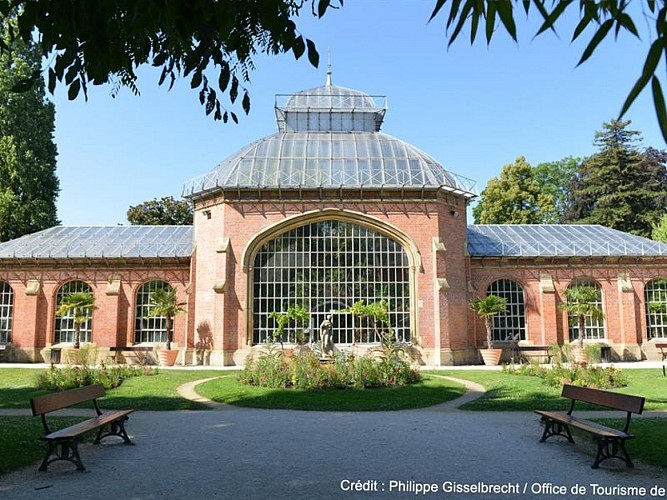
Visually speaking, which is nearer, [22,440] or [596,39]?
[596,39]

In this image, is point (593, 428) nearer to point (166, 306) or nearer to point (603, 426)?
point (603, 426)

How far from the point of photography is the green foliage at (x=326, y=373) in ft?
50.7

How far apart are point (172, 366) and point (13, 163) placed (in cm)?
1931

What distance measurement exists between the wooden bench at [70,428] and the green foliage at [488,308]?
1798 centimetres

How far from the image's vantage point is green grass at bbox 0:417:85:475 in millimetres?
7584

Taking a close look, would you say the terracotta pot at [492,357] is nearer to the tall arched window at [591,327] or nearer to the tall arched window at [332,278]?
the tall arched window at [332,278]

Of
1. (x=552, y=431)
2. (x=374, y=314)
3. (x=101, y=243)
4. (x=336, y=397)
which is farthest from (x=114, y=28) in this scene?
(x=101, y=243)

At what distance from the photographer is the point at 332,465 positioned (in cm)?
743

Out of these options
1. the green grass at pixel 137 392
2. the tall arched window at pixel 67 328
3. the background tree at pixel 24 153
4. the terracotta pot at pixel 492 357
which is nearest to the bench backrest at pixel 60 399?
the green grass at pixel 137 392

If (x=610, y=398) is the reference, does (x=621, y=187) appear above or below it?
above

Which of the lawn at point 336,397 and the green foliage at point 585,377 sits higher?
the green foliage at point 585,377

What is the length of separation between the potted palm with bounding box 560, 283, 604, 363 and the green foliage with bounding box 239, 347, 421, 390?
12.0m

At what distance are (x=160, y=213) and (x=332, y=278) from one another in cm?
2937

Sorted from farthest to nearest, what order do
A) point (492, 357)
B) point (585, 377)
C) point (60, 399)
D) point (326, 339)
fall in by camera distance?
point (492, 357) → point (326, 339) → point (585, 377) → point (60, 399)
